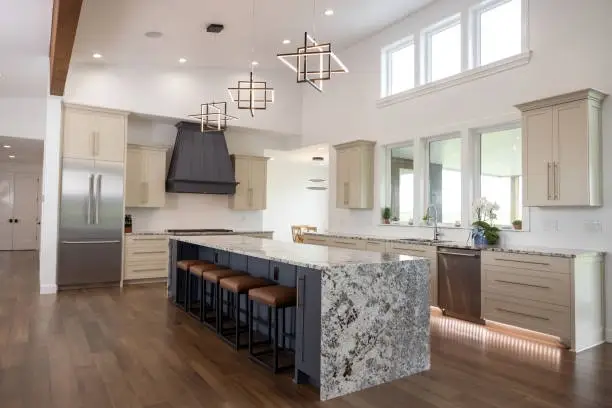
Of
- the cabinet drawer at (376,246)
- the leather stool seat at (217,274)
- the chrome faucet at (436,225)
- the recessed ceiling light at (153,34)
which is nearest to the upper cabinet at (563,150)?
the chrome faucet at (436,225)

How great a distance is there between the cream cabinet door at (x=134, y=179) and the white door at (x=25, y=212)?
279 inches

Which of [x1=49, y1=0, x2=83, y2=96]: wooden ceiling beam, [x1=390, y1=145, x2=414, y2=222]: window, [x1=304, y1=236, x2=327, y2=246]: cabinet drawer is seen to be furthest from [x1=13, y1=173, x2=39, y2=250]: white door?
[x1=390, y1=145, x2=414, y2=222]: window

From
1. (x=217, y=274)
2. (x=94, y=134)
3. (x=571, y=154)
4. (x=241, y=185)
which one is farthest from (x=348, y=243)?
(x=94, y=134)

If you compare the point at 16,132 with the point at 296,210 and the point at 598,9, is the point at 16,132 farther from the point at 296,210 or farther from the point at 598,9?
the point at 598,9

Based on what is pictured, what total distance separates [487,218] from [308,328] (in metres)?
3.26

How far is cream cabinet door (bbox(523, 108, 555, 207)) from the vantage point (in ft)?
14.3

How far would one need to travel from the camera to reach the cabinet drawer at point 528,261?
3938mm

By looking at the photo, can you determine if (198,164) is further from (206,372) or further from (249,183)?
(206,372)

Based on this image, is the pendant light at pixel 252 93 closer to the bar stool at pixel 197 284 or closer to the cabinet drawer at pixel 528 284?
the bar stool at pixel 197 284

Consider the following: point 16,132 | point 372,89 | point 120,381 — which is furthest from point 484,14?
point 16,132

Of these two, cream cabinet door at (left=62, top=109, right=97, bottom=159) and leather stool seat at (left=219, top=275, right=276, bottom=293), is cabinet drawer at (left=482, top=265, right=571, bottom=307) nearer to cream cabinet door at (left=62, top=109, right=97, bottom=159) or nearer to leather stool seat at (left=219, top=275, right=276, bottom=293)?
leather stool seat at (left=219, top=275, right=276, bottom=293)

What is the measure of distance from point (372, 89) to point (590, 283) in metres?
4.29

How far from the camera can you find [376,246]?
5988mm

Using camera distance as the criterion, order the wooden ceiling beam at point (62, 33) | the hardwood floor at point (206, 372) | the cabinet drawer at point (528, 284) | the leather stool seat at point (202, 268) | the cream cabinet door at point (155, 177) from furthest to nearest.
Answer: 1. the cream cabinet door at point (155, 177)
2. the leather stool seat at point (202, 268)
3. the cabinet drawer at point (528, 284)
4. the wooden ceiling beam at point (62, 33)
5. the hardwood floor at point (206, 372)
